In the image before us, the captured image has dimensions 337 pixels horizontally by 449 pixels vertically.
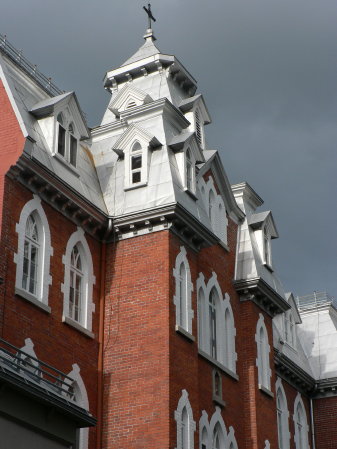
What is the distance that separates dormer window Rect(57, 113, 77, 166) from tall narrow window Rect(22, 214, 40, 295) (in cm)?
285

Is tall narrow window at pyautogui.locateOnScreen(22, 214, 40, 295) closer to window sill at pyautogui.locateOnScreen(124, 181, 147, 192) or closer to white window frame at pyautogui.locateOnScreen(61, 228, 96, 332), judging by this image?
white window frame at pyautogui.locateOnScreen(61, 228, 96, 332)

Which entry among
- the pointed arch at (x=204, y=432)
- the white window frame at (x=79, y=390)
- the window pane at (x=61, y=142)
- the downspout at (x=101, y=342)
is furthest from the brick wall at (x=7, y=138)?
the pointed arch at (x=204, y=432)

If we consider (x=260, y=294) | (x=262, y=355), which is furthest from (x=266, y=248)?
(x=262, y=355)

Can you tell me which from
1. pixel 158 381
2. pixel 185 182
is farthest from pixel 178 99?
pixel 158 381

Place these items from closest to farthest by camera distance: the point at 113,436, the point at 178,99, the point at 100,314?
the point at 113,436
the point at 100,314
the point at 178,99

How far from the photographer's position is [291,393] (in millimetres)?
39719

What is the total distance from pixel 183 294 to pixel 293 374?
12520 mm

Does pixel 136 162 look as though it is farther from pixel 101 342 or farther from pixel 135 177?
pixel 101 342

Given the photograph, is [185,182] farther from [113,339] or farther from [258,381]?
[258,381]

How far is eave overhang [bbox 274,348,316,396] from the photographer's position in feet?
125

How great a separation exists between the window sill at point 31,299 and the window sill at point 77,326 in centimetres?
83

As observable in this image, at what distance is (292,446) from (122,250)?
45.9 ft

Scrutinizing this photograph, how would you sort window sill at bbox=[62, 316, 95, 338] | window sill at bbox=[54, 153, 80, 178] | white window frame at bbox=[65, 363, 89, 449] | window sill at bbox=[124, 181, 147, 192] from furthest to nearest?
window sill at bbox=[124, 181, 147, 192], window sill at bbox=[54, 153, 80, 178], window sill at bbox=[62, 316, 95, 338], white window frame at bbox=[65, 363, 89, 449]

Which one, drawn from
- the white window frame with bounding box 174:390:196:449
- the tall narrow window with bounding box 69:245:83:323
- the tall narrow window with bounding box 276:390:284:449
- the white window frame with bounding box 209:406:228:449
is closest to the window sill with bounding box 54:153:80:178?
the tall narrow window with bounding box 69:245:83:323
